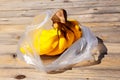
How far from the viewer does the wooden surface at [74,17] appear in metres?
1.90

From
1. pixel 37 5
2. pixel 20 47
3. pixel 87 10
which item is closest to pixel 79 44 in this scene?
pixel 20 47

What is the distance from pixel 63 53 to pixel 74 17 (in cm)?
76

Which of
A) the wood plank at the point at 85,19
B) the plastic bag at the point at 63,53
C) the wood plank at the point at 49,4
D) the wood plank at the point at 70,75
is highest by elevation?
the wood plank at the point at 49,4

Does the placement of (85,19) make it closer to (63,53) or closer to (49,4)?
(49,4)

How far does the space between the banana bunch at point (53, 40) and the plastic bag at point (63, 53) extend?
3 centimetres

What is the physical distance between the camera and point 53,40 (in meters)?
1.98

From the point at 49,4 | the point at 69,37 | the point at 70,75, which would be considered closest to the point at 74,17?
the point at 49,4

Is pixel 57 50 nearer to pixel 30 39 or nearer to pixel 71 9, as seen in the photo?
pixel 30 39

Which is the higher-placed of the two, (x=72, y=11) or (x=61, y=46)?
(x=72, y=11)

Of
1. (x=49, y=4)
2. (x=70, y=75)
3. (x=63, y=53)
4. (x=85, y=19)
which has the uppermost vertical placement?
(x=49, y=4)

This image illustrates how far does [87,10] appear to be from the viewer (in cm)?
280

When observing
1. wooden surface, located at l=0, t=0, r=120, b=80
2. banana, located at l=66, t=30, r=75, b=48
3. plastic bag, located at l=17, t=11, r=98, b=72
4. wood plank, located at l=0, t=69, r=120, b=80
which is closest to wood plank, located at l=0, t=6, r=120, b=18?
wooden surface, located at l=0, t=0, r=120, b=80

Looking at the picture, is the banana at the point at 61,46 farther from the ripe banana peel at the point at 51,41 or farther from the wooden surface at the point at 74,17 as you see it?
the wooden surface at the point at 74,17

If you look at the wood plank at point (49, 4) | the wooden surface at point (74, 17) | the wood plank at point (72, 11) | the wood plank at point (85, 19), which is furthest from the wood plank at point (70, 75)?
the wood plank at point (49, 4)
